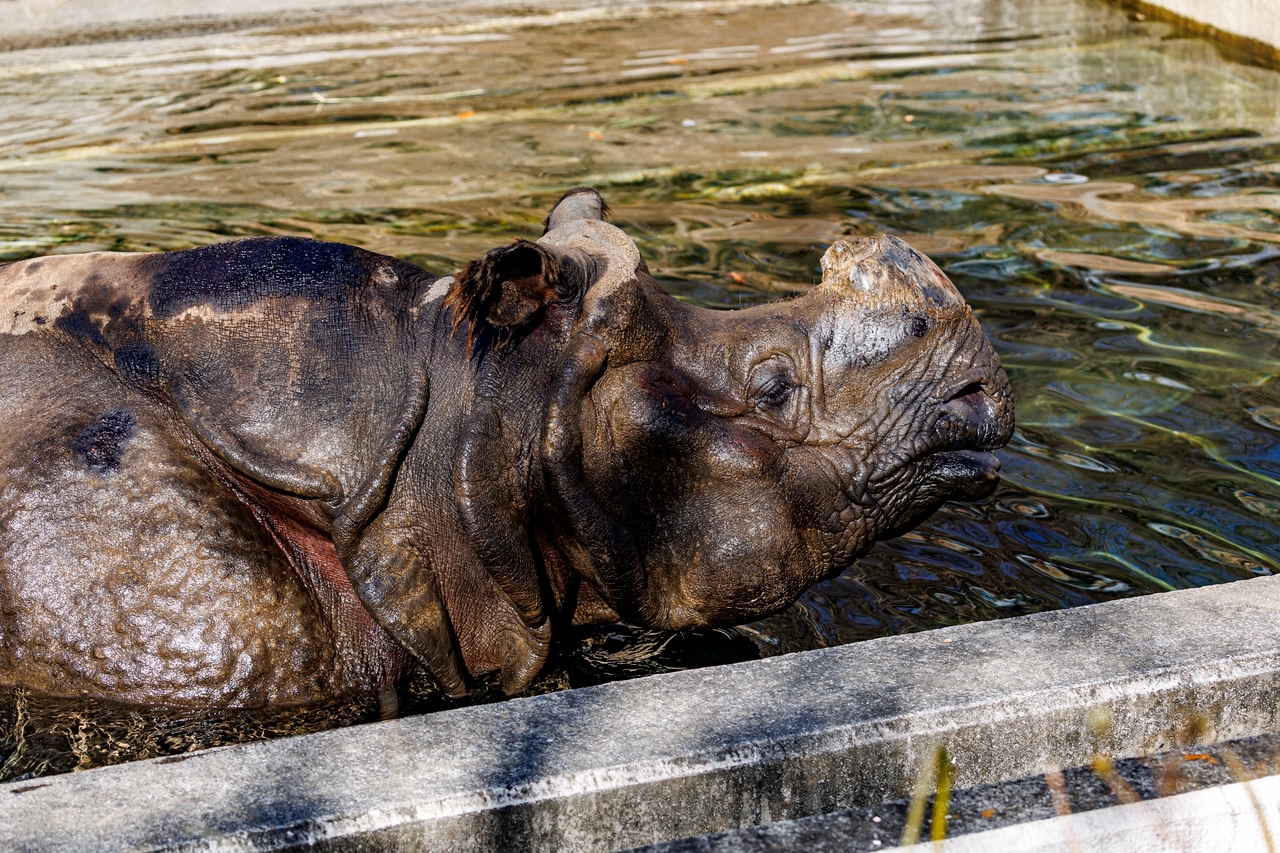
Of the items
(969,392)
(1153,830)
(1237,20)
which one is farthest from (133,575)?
(1237,20)

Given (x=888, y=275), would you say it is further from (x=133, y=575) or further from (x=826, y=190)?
(x=826, y=190)

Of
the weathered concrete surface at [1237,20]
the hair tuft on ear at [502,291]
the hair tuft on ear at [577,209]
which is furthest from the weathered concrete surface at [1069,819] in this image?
the weathered concrete surface at [1237,20]

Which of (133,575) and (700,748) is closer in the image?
(700,748)

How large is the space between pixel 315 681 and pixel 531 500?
0.70 meters

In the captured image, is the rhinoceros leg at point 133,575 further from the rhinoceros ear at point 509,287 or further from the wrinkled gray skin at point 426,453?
the rhinoceros ear at point 509,287

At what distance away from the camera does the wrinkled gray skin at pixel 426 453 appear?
3.45 meters

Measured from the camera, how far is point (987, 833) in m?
2.90

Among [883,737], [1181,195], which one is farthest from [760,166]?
[883,737]

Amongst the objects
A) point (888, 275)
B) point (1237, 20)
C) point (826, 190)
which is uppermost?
point (888, 275)

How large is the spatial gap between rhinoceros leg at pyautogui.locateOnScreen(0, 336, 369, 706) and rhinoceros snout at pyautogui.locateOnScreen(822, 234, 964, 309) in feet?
5.19

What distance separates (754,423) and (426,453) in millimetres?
826

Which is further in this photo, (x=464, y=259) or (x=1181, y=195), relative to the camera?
(x=1181, y=195)

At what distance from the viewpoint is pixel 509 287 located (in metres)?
3.50

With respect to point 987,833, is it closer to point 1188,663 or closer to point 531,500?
point 1188,663
